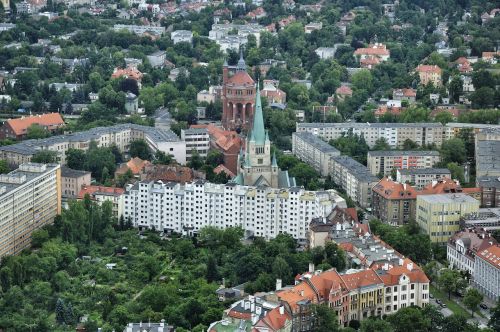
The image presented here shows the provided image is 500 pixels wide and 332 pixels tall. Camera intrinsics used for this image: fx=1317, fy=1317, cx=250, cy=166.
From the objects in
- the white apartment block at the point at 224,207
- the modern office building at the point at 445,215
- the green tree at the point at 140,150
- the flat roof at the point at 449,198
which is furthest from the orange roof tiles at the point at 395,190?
the green tree at the point at 140,150

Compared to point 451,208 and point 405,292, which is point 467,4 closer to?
point 451,208

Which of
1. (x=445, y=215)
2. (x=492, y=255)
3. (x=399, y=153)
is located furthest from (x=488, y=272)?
(x=399, y=153)

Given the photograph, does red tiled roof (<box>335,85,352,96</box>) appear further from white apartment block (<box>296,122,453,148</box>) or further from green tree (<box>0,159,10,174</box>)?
green tree (<box>0,159,10,174</box>)

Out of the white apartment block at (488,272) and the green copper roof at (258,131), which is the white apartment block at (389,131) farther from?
the white apartment block at (488,272)

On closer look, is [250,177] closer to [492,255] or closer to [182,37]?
[492,255]

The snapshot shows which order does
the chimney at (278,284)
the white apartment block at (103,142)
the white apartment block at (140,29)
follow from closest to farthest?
the chimney at (278,284)
the white apartment block at (103,142)
the white apartment block at (140,29)

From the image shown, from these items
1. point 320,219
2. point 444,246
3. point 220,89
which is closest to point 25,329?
point 320,219

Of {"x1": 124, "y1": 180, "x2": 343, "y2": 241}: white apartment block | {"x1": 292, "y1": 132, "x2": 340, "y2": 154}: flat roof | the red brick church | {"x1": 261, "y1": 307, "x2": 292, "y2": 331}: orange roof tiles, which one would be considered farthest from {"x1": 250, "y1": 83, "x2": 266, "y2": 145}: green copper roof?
{"x1": 261, "y1": 307, "x2": 292, "y2": 331}: orange roof tiles
